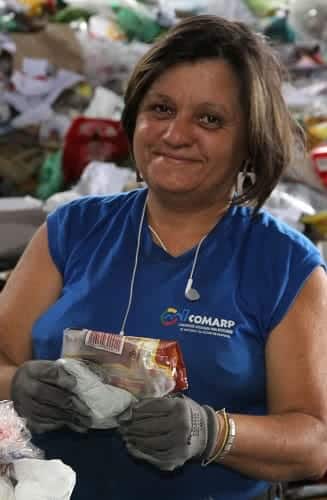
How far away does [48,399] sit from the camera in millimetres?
1441

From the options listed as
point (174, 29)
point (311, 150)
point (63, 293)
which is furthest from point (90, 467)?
point (311, 150)

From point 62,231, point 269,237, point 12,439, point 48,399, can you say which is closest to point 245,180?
point 269,237

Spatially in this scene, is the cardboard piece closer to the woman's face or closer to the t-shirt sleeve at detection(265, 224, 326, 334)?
the woman's face

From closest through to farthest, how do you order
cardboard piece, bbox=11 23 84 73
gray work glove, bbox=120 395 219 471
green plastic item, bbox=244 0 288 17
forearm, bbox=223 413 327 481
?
1. gray work glove, bbox=120 395 219 471
2. forearm, bbox=223 413 327 481
3. cardboard piece, bbox=11 23 84 73
4. green plastic item, bbox=244 0 288 17

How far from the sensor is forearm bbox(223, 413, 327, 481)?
1466 millimetres

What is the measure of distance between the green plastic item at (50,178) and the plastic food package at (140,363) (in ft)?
7.20

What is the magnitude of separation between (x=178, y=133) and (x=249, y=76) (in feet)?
0.55

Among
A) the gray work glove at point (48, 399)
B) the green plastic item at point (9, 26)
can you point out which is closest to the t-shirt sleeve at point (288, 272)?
the gray work glove at point (48, 399)

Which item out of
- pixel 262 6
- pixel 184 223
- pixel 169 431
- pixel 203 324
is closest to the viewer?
pixel 169 431

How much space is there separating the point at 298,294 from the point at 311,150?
1772 mm

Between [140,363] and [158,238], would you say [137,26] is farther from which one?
[140,363]

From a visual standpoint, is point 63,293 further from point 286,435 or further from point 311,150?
point 311,150

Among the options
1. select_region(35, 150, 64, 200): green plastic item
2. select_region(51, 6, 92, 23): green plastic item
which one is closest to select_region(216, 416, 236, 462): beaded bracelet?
select_region(35, 150, 64, 200): green plastic item

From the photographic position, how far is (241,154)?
166 cm
